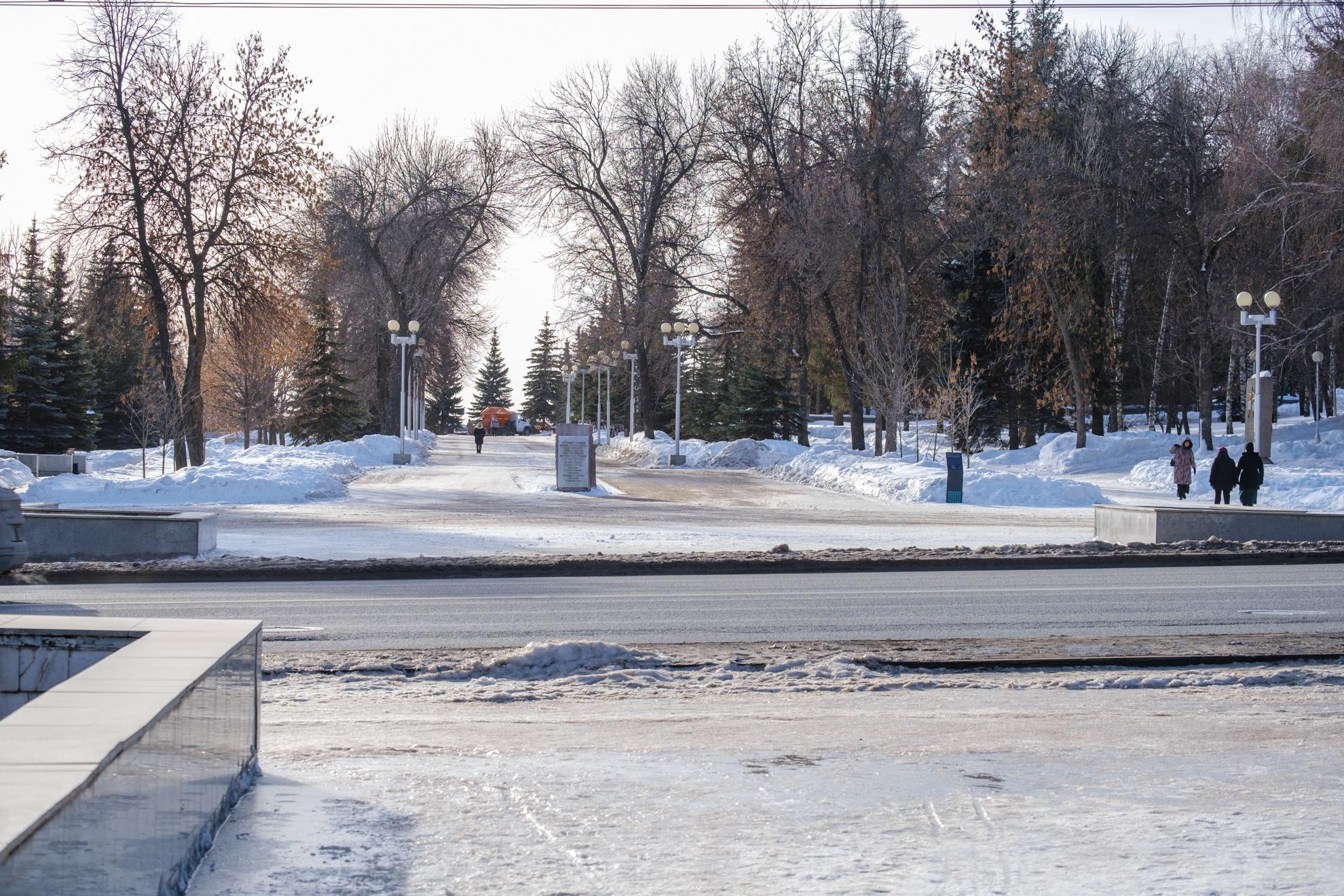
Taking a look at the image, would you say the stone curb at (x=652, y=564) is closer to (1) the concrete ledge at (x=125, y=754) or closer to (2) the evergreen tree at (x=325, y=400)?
(1) the concrete ledge at (x=125, y=754)

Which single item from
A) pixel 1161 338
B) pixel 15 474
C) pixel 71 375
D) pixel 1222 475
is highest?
pixel 1161 338

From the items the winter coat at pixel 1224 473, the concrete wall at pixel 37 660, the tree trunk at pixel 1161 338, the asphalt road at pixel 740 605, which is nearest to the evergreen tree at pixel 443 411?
the tree trunk at pixel 1161 338

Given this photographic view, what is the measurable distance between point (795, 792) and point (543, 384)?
160 metres

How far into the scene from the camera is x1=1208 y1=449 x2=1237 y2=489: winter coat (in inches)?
1080

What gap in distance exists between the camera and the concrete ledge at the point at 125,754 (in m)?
2.96

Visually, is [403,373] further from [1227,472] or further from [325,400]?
[325,400]

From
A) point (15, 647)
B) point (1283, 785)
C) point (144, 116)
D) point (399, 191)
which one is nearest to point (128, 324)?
point (144, 116)

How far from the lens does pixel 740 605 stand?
42.0 feet

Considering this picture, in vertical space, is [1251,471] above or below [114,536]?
above

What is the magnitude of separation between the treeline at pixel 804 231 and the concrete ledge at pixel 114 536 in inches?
733

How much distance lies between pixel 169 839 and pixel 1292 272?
43.3 meters

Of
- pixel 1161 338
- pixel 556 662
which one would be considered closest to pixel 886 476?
pixel 556 662

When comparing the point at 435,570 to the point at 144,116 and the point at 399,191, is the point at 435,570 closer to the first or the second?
the point at 144,116

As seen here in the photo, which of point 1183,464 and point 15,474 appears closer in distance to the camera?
point 1183,464
